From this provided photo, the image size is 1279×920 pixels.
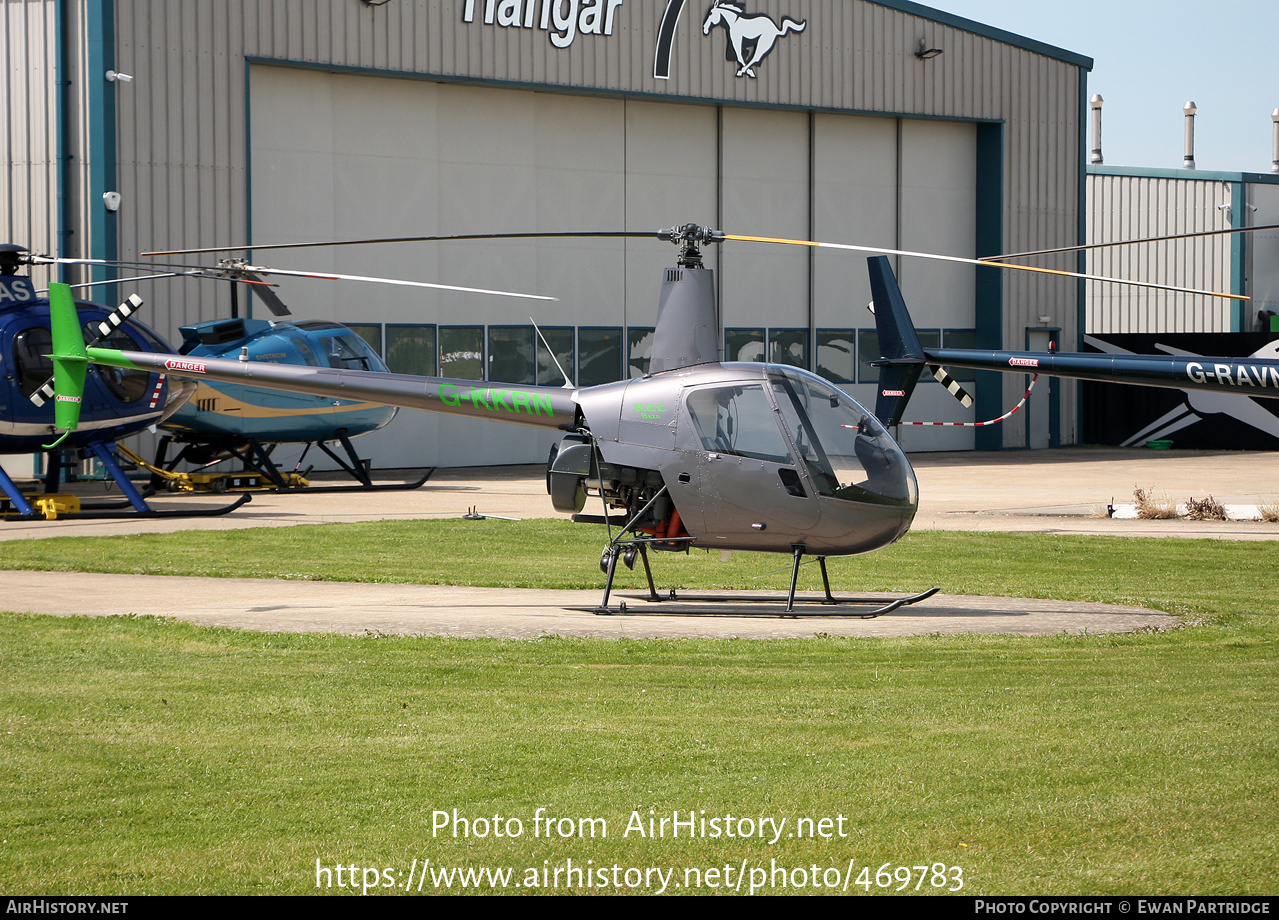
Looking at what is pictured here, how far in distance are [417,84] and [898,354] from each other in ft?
46.0

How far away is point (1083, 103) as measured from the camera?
128 feet

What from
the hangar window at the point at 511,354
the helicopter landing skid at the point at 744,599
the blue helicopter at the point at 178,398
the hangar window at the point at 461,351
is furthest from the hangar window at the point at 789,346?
the helicopter landing skid at the point at 744,599

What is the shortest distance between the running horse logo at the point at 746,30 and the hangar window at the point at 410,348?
32.0ft

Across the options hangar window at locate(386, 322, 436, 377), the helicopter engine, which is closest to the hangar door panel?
hangar window at locate(386, 322, 436, 377)

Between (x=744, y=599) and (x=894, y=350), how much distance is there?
959 centimetres

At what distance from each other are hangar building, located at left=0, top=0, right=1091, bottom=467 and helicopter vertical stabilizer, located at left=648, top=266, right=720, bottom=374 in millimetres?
16670

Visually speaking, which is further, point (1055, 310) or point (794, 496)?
point (1055, 310)

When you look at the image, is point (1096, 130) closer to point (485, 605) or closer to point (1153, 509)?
point (1153, 509)

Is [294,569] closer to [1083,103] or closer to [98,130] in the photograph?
[98,130]

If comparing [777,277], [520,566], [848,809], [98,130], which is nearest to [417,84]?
[98,130]

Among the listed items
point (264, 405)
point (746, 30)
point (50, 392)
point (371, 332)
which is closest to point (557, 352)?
point (371, 332)

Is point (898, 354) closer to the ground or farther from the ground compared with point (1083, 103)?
closer to the ground

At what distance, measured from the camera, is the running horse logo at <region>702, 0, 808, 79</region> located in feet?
108

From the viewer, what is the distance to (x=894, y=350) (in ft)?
70.0
